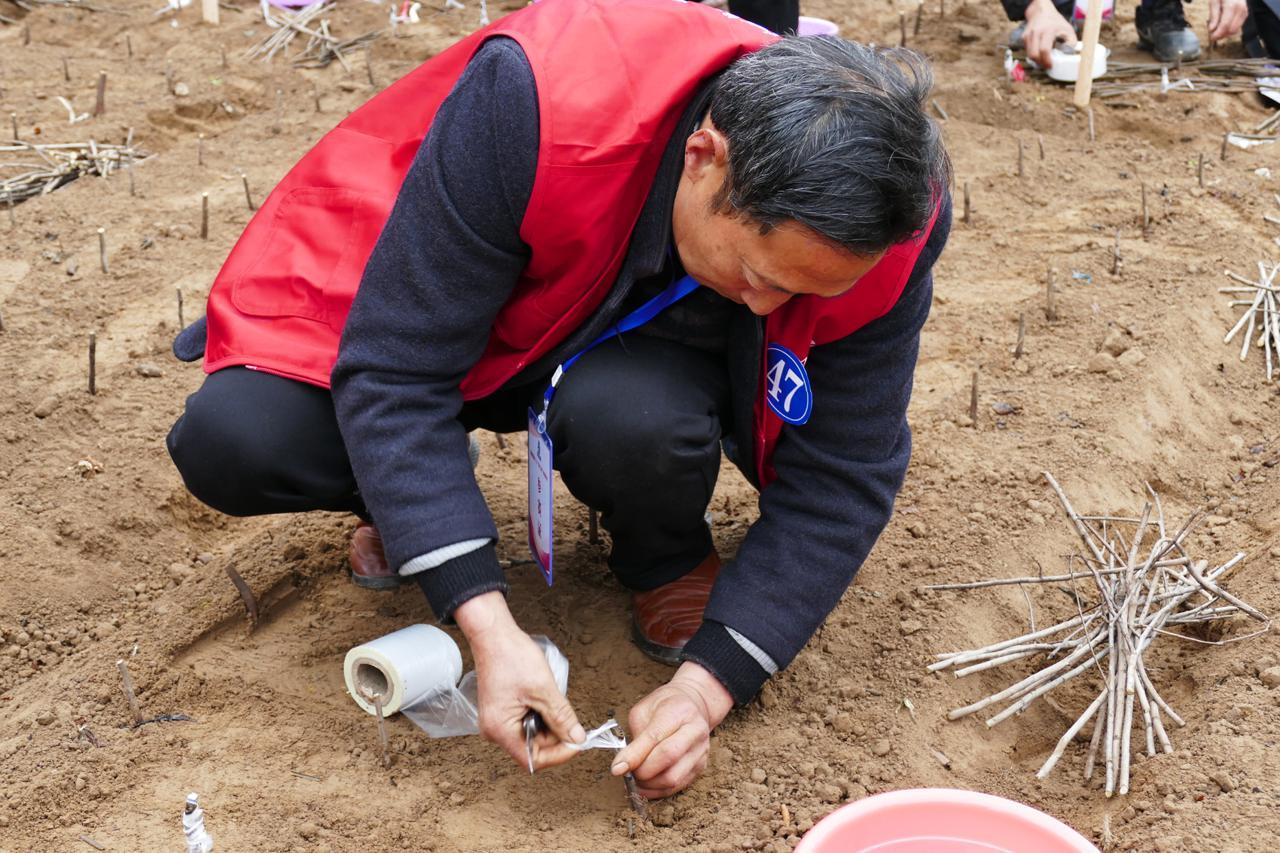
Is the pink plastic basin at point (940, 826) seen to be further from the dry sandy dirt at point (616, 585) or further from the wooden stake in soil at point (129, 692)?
the wooden stake in soil at point (129, 692)

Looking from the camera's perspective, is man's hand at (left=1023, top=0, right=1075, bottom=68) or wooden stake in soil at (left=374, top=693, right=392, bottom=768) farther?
man's hand at (left=1023, top=0, right=1075, bottom=68)

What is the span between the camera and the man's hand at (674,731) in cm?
173

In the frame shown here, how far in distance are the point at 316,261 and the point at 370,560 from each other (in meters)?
0.61

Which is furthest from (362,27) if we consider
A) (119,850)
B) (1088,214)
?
(119,850)

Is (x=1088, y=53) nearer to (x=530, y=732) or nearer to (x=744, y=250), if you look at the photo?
(x=744, y=250)

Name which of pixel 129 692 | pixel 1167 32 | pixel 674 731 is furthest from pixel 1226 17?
pixel 129 692

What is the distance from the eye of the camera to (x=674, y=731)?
1761 mm

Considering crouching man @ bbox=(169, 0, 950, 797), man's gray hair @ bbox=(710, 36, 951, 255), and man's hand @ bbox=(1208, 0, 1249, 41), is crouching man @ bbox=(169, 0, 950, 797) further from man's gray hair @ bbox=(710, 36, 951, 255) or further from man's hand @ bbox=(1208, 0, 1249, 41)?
man's hand @ bbox=(1208, 0, 1249, 41)

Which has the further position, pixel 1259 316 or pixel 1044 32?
pixel 1044 32

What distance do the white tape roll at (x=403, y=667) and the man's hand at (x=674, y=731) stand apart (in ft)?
1.17

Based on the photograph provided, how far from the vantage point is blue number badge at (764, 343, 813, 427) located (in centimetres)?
186

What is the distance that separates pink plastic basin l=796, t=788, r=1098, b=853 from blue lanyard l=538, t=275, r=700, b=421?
0.73 m

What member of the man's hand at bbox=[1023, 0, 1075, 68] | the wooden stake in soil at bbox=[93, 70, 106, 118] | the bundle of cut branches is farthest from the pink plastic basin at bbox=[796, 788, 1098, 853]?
the wooden stake in soil at bbox=[93, 70, 106, 118]

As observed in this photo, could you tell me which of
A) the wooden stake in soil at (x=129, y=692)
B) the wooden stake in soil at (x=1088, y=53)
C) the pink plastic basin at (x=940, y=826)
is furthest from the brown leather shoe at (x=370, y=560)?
the wooden stake in soil at (x=1088, y=53)
